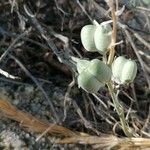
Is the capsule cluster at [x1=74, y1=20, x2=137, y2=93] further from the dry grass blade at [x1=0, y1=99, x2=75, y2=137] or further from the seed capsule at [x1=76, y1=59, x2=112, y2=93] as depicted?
the dry grass blade at [x1=0, y1=99, x2=75, y2=137]

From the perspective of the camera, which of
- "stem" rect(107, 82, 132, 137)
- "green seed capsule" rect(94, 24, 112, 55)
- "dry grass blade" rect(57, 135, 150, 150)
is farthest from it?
"dry grass blade" rect(57, 135, 150, 150)

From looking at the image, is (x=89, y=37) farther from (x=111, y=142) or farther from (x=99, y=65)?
(x=111, y=142)

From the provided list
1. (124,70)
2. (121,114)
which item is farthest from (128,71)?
(121,114)

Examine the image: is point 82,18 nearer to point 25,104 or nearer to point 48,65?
point 48,65

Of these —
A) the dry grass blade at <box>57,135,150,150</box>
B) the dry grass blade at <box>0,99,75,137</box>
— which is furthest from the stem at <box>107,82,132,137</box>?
the dry grass blade at <box>0,99,75,137</box>

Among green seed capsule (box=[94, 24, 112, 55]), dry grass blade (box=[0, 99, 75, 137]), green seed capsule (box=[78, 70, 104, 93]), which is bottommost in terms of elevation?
dry grass blade (box=[0, 99, 75, 137])

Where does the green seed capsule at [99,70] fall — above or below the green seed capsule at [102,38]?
below

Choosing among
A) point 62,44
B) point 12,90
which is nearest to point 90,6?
point 62,44

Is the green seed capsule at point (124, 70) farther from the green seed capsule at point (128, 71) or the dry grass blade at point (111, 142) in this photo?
the dry grass blade at point (111, 142)

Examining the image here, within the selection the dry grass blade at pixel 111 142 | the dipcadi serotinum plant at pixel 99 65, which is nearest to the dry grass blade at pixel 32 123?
the dry grass blade at pixel 111 142
